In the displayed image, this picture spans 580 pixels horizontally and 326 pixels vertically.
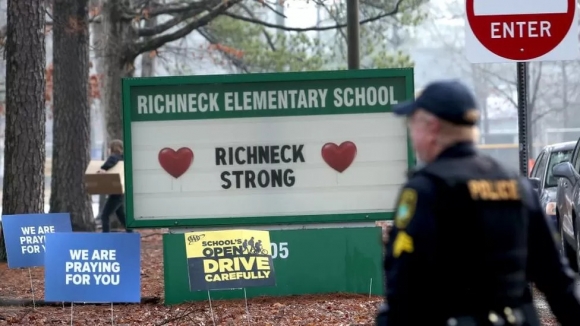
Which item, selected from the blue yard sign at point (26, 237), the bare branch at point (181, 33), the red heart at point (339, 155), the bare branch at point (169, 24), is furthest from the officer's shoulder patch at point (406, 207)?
the bare branch at point (169, 24)

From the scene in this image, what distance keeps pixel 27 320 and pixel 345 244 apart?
2.93m

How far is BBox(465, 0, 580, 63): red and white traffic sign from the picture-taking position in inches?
287

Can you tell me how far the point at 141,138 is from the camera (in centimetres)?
1077

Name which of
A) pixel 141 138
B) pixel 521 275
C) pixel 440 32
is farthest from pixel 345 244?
pixel 440 32

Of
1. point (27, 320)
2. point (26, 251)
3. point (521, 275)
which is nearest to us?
point (521, 275)

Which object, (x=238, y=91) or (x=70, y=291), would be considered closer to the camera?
(x=70, y=291)

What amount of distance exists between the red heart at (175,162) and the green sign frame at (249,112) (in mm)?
309

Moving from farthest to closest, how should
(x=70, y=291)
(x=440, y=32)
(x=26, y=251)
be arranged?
(x=440, y=32) < (x=26, y=251) < (x=70, y=291)

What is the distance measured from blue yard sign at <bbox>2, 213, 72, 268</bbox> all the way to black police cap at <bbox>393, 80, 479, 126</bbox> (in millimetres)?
9349

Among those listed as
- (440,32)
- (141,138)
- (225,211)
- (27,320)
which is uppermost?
(440,32)

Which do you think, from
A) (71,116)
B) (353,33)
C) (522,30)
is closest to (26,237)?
(353,33)

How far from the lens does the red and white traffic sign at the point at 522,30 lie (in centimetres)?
730

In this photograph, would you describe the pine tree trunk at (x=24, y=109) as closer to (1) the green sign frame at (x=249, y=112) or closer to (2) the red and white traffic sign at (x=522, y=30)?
(1) the green sign frame at (x=249, y=112)

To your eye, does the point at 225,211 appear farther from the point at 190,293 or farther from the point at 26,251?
the point at 26,251
